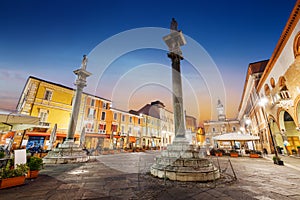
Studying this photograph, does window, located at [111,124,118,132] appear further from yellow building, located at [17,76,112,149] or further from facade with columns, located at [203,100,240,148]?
facade with columns, located at [203,100,240,148]

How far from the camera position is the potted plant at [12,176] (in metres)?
3.74

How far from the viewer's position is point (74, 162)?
860 centimetres

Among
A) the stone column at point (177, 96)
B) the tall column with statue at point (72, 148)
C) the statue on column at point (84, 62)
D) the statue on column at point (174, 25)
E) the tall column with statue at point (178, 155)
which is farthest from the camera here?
the statue on column at point (84, 62)

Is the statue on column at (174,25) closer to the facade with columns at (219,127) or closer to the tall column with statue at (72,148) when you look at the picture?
the tall column with statue at (72,148)

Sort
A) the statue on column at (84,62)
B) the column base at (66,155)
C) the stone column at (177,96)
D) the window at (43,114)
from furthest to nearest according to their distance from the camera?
1. the window at (43,114)
2. the statue on column at (84,62)
3. the column base at (66,155)
4. the stone column at (177,96)

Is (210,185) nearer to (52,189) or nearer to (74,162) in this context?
(52,189)

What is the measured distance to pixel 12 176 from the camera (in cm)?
389

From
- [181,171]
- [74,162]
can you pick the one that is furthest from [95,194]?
Answer: [74,162]

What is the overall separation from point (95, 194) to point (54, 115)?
20.8 meters

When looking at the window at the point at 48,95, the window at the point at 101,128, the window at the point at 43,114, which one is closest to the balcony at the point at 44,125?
the window at the point at 43,114

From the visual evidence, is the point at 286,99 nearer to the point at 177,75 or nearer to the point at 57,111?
the point at 177,75

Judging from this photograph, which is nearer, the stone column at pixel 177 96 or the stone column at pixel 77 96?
the stone column at pixel 177 96

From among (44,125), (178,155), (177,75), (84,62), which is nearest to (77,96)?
(84,62)

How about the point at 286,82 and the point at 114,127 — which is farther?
the point at 114,127
